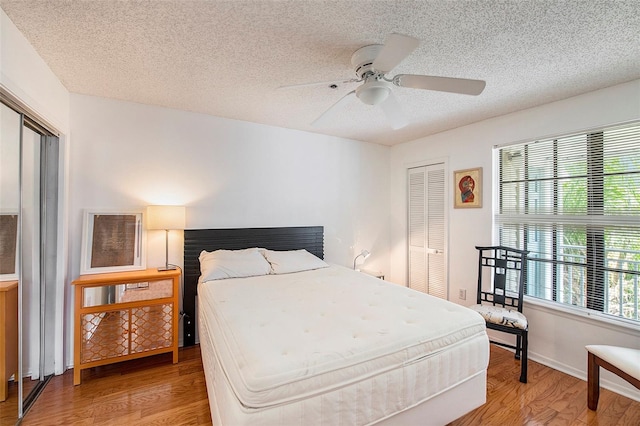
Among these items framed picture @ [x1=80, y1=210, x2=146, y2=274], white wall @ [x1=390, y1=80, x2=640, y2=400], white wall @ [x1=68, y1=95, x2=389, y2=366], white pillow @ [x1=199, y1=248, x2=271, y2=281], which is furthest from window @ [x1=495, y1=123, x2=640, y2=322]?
framed picture @ [x1=80, y1=210, x2=146, y2=274]

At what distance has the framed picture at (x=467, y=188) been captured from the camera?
3.31 m

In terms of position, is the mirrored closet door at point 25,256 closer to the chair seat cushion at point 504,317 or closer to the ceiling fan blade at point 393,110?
the ceiling fan blade at point 393,110

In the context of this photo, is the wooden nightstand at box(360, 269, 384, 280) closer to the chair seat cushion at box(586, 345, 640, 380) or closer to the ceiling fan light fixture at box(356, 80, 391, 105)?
the chair seat cushion at box(586, 345, 640, 380)

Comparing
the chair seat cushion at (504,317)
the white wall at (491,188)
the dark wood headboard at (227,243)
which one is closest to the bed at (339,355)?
the dark wood headboard at (227,243)

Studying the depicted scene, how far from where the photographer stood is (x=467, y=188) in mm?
3434

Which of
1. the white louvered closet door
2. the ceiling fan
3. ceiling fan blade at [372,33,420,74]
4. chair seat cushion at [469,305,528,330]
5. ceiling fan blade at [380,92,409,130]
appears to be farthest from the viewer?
the white louvered closet door

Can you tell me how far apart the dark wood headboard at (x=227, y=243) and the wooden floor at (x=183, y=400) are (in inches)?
21.6

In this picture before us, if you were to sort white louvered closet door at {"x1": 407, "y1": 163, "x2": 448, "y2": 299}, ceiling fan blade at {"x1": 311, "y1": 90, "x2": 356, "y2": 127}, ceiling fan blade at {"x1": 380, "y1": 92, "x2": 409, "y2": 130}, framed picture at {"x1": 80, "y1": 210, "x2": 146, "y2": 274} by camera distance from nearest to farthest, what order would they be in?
ceiling fan blade at {"x1": 380, "y1": 92, "x2": 409, "y2": 130}, ceiling fan blade at {"x1": 311, "y1": 90, "x2": 356, "y2": 127}, framed picture at {"x1": 80, "y1": 210, "x2": 146, "y2": 274}, white louvered closet door at {"x1": 407, "y1": 163, "x2": 448, "y2": 299}

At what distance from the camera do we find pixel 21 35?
1.73m

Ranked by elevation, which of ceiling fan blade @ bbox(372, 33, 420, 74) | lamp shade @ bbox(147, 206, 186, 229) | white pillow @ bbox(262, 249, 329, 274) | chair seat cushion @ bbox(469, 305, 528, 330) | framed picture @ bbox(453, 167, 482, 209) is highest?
ceiling fan blade @ bbox(372, 33, 420, 74)

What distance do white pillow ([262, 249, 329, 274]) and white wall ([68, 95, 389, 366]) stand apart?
1.73 ft

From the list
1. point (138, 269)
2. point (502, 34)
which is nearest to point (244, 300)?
point (138, 269)

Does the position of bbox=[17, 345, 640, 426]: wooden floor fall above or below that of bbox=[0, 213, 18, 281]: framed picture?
below

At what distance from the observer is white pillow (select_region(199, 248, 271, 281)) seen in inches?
105
